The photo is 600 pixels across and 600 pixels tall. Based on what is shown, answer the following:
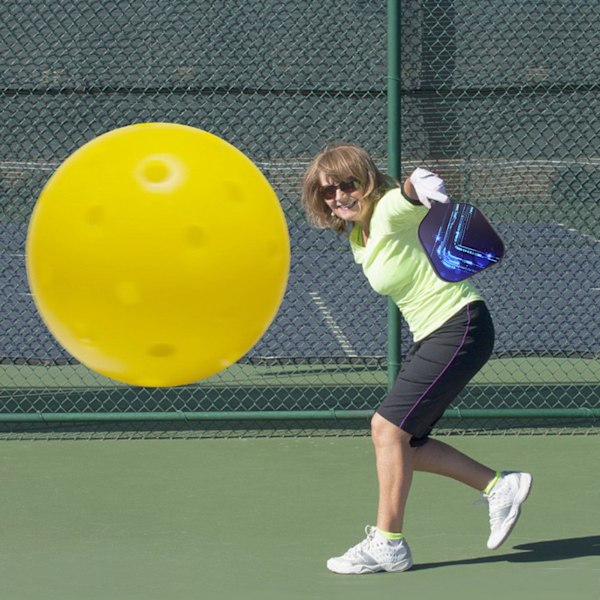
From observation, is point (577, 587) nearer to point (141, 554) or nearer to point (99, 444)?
point (141, 554)

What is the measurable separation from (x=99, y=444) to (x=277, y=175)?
10461 mm

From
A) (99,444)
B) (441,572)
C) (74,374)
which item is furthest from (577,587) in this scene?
(74,374)

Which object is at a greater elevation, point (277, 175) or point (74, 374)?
point (74, 374)

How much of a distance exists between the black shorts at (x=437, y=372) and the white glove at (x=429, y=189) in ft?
1.90

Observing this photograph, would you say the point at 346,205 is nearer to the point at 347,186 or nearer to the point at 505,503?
the point at 347,186

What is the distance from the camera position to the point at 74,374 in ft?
29.7

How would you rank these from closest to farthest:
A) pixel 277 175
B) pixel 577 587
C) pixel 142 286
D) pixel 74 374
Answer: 1. pixel 142 286
2. pixel 577 587
3. pixel 74 374
4. pixel 277 175

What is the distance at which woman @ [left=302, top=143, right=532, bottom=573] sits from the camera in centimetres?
496

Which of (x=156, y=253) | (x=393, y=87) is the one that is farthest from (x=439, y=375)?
(x=393, y=87)

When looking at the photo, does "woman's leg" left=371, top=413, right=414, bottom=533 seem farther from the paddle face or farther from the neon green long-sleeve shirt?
the paddle face

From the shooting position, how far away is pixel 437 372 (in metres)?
5.04

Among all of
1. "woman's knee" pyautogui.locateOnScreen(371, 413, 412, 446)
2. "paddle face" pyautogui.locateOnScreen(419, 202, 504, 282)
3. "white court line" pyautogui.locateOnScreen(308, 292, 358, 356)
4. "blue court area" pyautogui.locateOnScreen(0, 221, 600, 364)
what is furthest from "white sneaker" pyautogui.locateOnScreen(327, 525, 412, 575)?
"white court line" pyautogui.locateOnScreen(308, 292, 358, 356)

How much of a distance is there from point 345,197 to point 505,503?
1.37m

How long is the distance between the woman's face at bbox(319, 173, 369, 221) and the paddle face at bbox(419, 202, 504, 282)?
239mm
